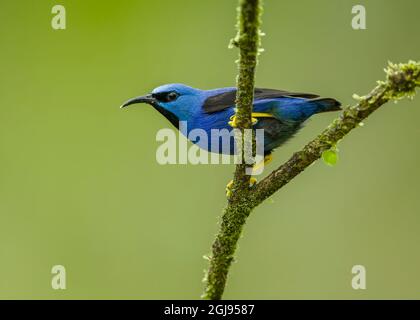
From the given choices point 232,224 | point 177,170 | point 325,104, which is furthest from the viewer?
point 177,170

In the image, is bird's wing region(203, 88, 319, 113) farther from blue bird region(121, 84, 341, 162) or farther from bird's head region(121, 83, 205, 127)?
bird's head region(121, 83, 205, 127)

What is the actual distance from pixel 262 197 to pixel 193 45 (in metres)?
6.56

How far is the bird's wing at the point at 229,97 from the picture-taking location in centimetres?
524

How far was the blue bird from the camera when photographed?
17.0ft

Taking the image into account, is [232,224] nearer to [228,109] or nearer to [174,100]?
[228,109]

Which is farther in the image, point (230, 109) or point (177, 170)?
point (177, 170)

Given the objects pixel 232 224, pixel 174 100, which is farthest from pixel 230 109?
pixel 232 224

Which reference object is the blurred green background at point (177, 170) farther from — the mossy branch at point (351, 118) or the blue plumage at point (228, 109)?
the mossy branch at point (351, 118)

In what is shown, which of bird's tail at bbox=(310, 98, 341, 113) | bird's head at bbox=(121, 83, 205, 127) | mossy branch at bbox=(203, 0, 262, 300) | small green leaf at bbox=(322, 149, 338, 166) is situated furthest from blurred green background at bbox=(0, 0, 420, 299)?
small green leaf at bbox=(322, 149, 338, 166)

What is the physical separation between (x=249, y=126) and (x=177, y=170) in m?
5.43

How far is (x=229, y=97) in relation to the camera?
558 cm

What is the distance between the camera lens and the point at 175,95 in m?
5.86

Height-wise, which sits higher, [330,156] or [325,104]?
[325,104]

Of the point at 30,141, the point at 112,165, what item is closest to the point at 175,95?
the point at 112,165
